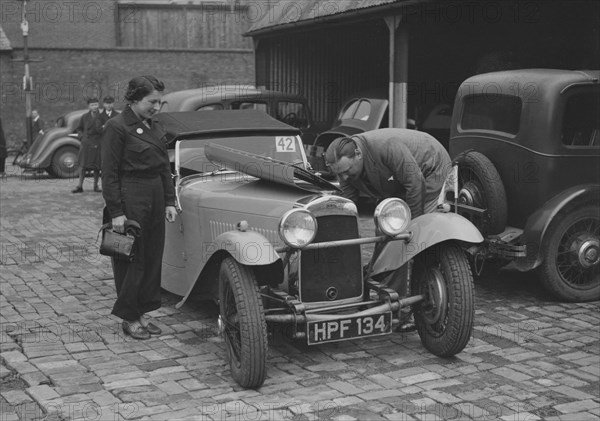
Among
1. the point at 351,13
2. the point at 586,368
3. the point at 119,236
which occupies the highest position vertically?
the point at 351,13

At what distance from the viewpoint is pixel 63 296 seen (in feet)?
21.6

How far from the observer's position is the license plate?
4.53m

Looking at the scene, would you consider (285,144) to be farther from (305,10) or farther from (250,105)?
(305,10)

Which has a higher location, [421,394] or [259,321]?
[259,321]

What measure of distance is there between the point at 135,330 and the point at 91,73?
80.2ft

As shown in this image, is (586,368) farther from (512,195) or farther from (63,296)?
(63,296)

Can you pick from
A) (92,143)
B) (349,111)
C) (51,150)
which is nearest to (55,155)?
(51,150)

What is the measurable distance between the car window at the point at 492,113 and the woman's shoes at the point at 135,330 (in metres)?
3.44

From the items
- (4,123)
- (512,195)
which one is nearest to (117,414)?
(512,195)

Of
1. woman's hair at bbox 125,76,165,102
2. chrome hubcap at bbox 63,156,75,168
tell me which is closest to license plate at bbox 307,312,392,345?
woman's hair at bbox 125,76,165,102

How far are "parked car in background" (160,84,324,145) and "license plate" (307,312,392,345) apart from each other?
752cm

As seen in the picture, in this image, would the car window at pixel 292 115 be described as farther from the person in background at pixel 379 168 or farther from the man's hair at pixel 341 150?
the man's hair at pixel 341 150

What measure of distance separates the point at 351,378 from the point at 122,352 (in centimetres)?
152

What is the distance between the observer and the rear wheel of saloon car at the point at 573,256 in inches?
245
